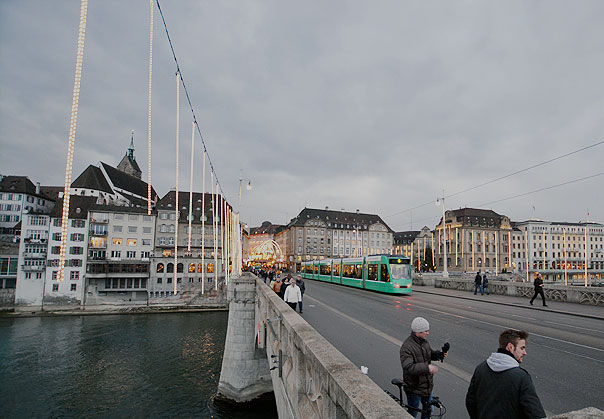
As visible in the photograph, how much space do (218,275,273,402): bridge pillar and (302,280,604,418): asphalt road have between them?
4.09 meters

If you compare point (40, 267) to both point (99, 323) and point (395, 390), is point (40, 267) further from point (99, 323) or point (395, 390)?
point (395, 390)

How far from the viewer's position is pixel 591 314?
51.1 ft

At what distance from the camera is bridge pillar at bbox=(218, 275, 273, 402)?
60.8 feet

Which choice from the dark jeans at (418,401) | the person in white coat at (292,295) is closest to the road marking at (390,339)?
the person in white coat at (292,295)

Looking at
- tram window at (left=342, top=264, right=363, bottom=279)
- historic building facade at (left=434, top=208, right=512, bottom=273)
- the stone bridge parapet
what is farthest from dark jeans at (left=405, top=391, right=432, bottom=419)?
historic building facade at (left=434, top=208, right=512, bottom=273)

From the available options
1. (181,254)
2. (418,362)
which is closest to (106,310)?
(181,254)

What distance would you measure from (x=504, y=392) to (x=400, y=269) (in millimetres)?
23229

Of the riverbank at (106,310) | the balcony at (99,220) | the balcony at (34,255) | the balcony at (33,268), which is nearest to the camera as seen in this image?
the riverbank at (106,310)

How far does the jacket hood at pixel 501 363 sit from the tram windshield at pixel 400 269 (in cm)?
2293

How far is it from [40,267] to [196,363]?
1759 inches

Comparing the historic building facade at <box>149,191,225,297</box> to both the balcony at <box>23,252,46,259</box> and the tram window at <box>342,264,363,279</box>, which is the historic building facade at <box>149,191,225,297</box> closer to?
the balcony at <box>23,252,46,259</box>

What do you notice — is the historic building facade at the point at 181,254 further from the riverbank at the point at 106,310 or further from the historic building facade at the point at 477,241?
the historic building facade at the point at 477,241

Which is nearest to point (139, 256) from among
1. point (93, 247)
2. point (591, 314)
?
point (93, 247)

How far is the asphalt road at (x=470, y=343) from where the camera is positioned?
6227mm
